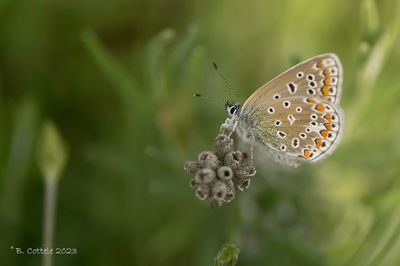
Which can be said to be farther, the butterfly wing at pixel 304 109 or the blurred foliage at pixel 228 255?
the butterfly wing at pixel 304 109

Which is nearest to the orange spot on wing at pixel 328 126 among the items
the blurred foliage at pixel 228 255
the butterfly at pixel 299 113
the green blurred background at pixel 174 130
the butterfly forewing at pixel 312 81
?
the butterfly at pixel 299 113

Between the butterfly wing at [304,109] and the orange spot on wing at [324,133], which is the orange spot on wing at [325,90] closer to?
the butterfly wing at [304,109]

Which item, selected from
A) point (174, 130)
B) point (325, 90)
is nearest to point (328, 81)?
point (325, 90)

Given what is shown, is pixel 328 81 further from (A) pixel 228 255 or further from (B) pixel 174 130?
(B) pixel 174 130

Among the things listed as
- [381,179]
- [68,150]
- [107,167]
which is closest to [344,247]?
[381,179]

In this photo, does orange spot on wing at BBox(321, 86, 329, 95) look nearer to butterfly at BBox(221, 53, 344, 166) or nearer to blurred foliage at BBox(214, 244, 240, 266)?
butterfly at BBox(221, 53, 344, 166)

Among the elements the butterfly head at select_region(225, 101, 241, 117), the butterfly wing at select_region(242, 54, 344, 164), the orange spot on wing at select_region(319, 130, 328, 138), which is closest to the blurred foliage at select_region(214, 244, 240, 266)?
the butterfly wing at select_region(242, 54, 344, 164)
